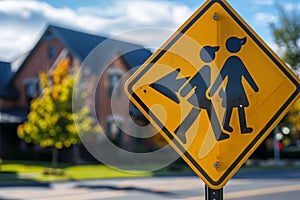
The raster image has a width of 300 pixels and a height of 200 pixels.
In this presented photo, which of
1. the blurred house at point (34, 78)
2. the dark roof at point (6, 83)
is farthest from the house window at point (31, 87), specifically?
the dark roof at point (6, 83)

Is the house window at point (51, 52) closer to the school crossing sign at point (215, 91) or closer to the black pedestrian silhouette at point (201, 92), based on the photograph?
the school crossing sign at point (215, 91)

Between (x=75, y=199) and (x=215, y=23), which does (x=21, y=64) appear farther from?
(x=215, y=23)

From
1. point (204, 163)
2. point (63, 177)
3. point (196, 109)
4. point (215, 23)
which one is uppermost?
point (215, 23)

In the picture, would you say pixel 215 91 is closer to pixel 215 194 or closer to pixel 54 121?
pixel 215 194

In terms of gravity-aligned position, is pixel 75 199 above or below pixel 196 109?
below

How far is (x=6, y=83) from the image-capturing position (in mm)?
39000

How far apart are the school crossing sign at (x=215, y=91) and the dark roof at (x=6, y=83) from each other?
3658 cm

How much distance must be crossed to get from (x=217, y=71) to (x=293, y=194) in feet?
40.6

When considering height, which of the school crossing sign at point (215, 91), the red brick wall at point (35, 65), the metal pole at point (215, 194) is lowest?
the metal pole at point (215, 194)

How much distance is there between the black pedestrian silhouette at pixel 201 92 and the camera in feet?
7.54

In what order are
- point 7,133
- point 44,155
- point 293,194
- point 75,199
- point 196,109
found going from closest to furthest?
point 196,109, point 75,199, point 293,194, point 44,155, point 7,133

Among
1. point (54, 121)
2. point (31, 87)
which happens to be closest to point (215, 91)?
point (54, 121)

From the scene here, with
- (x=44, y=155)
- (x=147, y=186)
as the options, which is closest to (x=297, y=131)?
(x=44, y=155)

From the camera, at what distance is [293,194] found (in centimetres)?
1380
